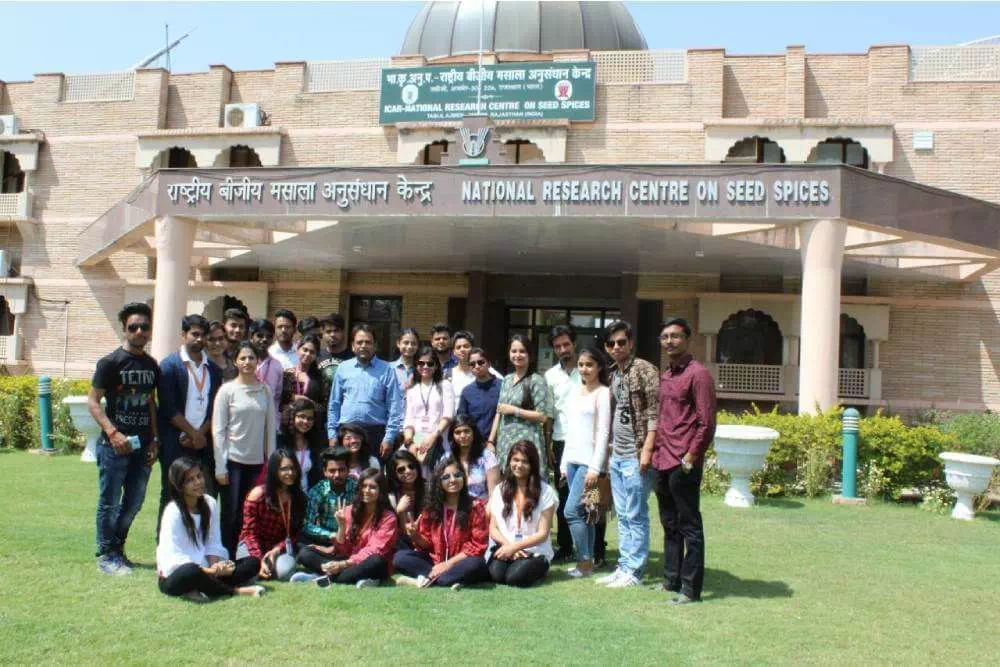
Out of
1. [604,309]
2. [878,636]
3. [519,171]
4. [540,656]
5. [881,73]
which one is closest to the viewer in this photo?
[540,656]

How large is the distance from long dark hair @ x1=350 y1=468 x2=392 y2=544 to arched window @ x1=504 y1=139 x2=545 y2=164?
13385 mm

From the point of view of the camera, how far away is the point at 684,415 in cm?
509

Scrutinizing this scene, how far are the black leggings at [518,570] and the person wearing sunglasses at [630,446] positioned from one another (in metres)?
0.43

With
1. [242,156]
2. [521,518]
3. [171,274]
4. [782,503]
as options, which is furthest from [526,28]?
[521,518]

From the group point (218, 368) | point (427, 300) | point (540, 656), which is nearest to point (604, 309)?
point (427, 300)

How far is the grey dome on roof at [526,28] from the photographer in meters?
22.1

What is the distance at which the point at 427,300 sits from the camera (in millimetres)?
18875

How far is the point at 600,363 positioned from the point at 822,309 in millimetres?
6422

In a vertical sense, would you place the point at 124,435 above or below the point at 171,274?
below

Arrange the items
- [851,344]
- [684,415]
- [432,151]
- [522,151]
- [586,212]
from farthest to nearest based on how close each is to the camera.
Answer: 1. [432,151]
2. [522,151]
3. [851,344]
4. [586,212]
5. [684,415]

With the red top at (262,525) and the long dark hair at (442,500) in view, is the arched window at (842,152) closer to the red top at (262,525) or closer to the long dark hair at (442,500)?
the long dark hair at (442,500)

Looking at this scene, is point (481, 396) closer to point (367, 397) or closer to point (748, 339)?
point (367, 397)

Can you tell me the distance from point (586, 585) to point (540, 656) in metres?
1.45

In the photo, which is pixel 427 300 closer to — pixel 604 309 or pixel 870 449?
pixel 604 309
